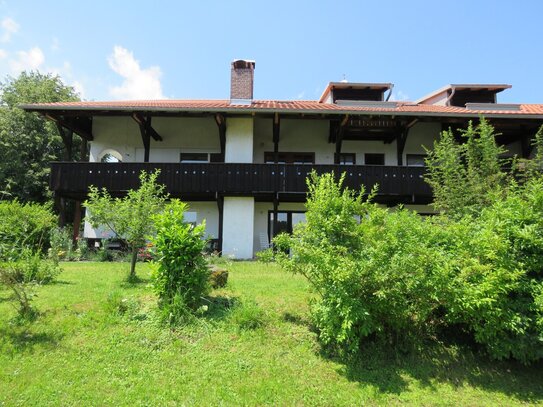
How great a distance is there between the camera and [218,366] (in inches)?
195

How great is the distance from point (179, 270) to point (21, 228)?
175 inches

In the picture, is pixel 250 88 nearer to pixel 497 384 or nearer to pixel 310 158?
pixel 310 158

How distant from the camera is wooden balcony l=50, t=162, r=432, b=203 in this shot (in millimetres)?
14000

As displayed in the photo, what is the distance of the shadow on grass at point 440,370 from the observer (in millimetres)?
4824

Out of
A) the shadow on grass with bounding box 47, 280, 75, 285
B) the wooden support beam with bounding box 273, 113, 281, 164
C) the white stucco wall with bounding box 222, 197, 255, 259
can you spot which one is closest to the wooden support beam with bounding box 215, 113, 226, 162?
the wooden support beam with bounding box 273, 113, 281, 164

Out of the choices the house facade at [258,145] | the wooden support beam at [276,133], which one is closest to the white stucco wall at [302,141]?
the house facade at [258,145]

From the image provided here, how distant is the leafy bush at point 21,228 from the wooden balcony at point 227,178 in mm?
1823

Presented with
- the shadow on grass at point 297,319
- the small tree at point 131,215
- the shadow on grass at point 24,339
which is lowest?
the shadow on grass at point 24,339

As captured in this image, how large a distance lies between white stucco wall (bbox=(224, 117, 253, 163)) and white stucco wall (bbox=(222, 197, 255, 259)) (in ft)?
6.11

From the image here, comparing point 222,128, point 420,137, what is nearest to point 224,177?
point 222,128

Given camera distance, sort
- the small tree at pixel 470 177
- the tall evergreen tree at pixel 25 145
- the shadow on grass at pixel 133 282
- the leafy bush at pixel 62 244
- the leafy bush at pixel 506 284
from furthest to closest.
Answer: the tall evergreen tree at pixel 25 145 < the leafy bush at pixel 62 244 < the shadow on grass at pixel 133 282 < the small tree at pixel 470 177 < the leafy bush at pixel 506 284

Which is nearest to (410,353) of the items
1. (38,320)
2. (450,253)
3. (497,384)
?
(497,384)

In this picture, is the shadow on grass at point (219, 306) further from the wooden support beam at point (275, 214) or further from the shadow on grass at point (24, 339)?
the wooden support beam at point (275, 214)

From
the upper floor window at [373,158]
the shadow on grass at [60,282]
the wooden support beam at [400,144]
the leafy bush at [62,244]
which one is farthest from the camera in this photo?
the upper floor window at [373,158]
